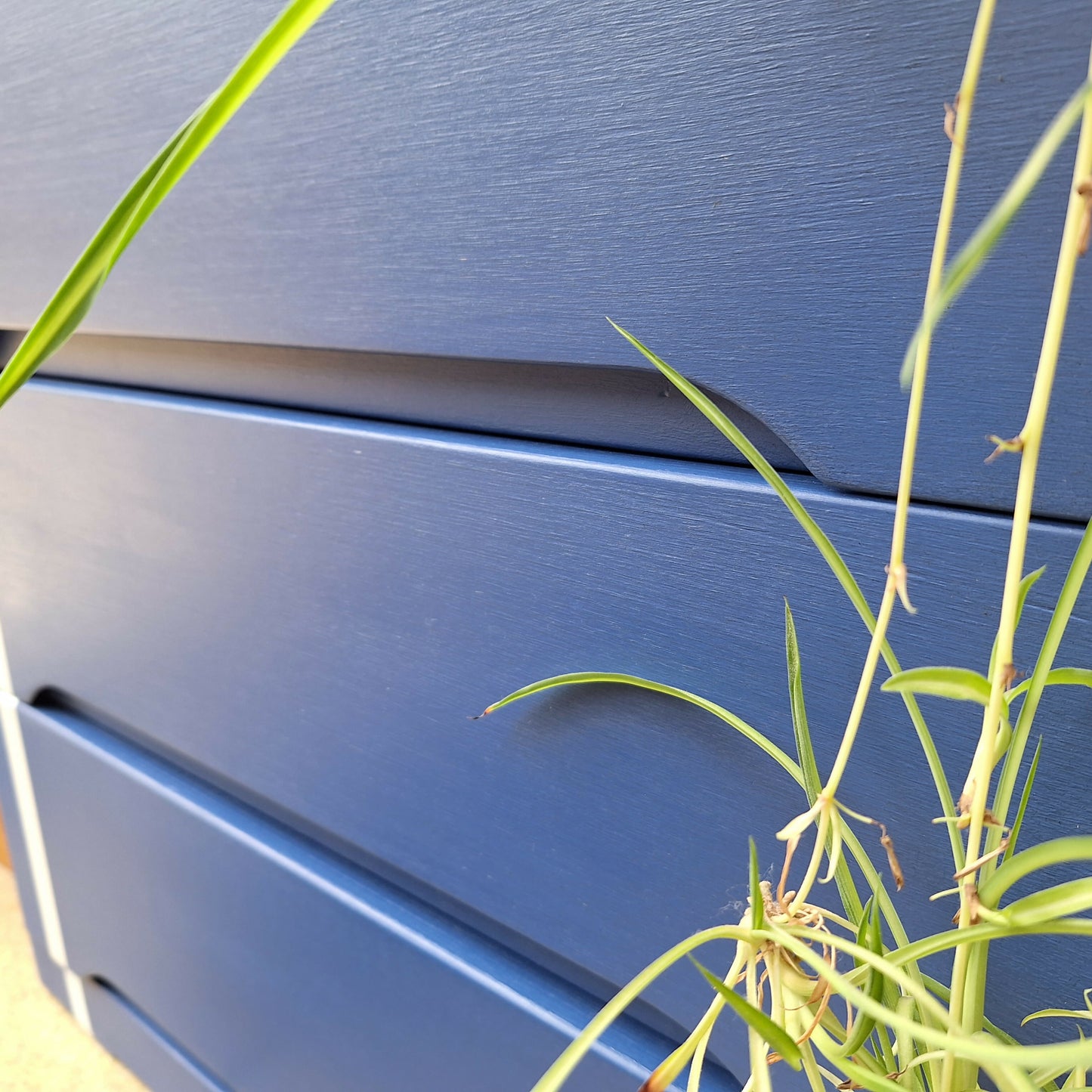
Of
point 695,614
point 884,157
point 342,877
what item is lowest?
point 342,877

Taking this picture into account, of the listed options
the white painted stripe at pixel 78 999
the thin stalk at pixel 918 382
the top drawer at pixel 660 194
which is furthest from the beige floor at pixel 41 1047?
the thin stalk at pixel 918 382

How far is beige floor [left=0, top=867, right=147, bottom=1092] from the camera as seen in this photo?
25.4 inches

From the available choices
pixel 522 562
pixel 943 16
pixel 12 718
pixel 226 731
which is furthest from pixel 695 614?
pixel 12 718

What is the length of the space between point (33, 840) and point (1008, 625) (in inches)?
27.5

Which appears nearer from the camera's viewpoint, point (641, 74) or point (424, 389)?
point (641, 74)

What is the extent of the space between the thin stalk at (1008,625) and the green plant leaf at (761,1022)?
32 millimetres

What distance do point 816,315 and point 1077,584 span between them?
11 cm

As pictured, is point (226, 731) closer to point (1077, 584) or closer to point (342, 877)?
point (342, 877)

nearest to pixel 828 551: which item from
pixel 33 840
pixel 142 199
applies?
Answer: pixel 142 199

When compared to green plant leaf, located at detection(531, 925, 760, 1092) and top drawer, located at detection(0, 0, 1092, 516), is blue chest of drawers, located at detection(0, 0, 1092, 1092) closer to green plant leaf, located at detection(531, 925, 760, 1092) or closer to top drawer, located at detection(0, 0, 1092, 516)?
top drawer, located at detection(0, 0, 1092, 516)

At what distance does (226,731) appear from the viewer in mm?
472

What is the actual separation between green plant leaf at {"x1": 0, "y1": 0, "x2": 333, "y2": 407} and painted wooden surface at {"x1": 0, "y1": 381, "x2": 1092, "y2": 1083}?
0.18 m

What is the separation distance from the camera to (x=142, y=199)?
0.12 m

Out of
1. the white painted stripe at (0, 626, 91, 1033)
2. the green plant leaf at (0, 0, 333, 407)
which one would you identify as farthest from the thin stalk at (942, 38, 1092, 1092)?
the white painted stripe at (0, 626, 91, 1033)
